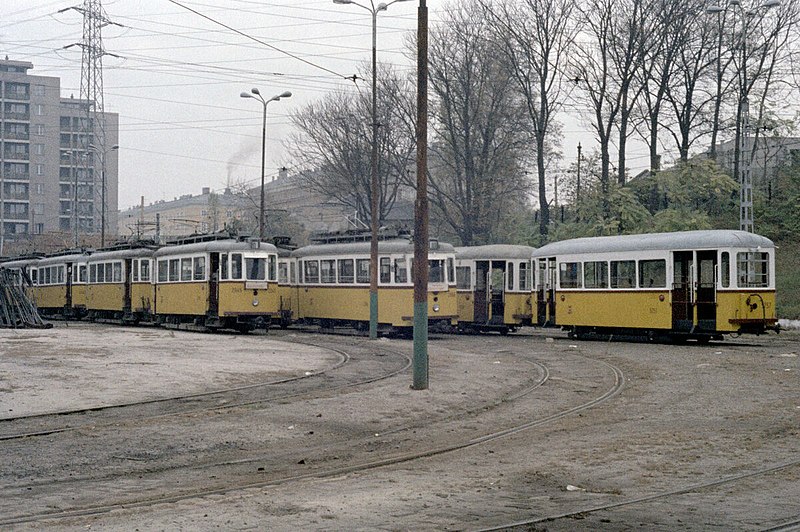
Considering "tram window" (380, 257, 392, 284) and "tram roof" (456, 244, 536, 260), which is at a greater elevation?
"tram roof" (456, 244, 536, 260)

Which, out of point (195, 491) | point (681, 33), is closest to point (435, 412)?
point (195, 491)

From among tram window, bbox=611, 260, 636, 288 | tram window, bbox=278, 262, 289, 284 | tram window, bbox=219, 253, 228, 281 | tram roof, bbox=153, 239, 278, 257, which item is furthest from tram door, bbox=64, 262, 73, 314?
tram window, bbox=611, 260, 636, 288

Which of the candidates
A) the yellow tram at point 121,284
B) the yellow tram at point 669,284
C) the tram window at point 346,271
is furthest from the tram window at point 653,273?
the yellow tram at point 121,284

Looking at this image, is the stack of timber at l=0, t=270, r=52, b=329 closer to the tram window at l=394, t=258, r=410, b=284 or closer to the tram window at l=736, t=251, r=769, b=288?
the tram window at l=394, t=258, r=410, b=284

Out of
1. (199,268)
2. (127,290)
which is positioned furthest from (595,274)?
(127,290)

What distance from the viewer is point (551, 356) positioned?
78.5 ft

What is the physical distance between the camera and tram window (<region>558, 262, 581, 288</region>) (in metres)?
30.2

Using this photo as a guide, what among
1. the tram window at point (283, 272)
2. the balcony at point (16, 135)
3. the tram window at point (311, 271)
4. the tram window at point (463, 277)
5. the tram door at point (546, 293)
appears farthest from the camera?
the balcony at point (16, 135)

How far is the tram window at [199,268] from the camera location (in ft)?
109

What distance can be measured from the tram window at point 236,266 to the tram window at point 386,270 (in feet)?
15.1

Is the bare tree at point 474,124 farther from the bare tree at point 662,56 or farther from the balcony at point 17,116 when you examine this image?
the balcony at point 17,116

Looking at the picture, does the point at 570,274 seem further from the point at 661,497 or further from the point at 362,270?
the point at 661,497

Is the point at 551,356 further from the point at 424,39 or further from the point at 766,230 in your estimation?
the point at 766,230

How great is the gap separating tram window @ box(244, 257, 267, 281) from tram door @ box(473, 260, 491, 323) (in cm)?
726
